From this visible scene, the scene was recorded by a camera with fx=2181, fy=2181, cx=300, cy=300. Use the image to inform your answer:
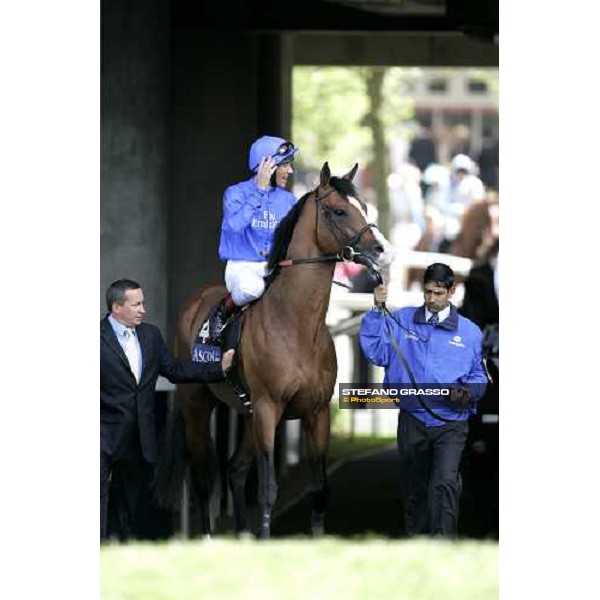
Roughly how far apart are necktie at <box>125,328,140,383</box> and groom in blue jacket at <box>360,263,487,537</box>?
40.7 inches

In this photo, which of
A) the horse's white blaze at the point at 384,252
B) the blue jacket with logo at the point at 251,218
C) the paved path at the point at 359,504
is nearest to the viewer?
the horse's white blaze at the point at 384,252

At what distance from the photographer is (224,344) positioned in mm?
10273

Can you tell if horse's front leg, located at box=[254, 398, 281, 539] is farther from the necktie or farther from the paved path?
the paved path

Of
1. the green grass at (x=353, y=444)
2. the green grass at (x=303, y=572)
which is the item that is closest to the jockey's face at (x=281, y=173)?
the green grass at (x=303, y=572)

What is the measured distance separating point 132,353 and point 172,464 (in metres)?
1.20

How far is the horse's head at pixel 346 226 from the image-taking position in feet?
31.2

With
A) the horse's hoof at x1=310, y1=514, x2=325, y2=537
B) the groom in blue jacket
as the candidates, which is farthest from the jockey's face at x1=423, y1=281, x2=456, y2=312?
the horse's hoof at x1=310, y1=514, x2=325, y2=537

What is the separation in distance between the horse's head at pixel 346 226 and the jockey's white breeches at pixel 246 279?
377mm

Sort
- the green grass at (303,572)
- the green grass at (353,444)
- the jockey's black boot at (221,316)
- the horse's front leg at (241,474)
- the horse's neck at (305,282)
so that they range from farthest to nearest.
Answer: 1. the green grass at (353,444)
2. the horse's front leg at (241,474)
3. the jockey's black boot at (221,316)
4. the horse's neck at (305,282)
5. the green grass at (303,572)

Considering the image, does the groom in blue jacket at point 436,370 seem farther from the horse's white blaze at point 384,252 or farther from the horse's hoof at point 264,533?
the horse's hoof at point 264,533
